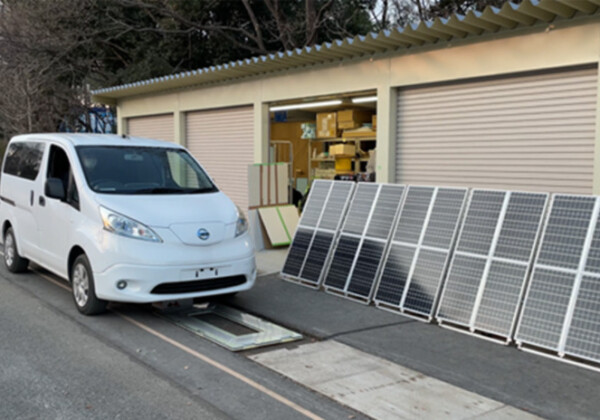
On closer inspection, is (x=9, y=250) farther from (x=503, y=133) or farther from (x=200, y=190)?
(x=503, y=133)

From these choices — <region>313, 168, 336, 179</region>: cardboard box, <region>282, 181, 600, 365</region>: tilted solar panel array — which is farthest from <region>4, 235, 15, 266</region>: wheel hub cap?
<region>313, 168, 336, 179</region>: cardboard box

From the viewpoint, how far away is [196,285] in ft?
20.5

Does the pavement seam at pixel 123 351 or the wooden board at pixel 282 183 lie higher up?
the wooden board at pixel 282 183

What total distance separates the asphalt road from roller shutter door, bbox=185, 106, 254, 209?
7.00 meters

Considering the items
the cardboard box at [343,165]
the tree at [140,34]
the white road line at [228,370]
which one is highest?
the tree at [140,34]

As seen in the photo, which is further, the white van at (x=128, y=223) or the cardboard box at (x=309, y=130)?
the cardboard box at (x=309, y=130)

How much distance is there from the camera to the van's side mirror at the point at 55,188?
684cm

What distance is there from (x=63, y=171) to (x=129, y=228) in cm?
184

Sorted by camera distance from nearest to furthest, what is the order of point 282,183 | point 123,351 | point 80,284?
point 123,351 → point 80,284 → point 282,183

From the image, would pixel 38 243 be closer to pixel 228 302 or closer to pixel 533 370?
pixel 228 302

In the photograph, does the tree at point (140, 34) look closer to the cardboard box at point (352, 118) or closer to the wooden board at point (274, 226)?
the cardboard box at point (352, 118)

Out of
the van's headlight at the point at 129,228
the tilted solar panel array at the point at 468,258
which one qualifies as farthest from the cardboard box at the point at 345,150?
the van's headlight at the point at 129,228

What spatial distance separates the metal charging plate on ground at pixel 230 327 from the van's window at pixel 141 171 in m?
1.45

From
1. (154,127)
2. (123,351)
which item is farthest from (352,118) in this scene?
(123,351)
